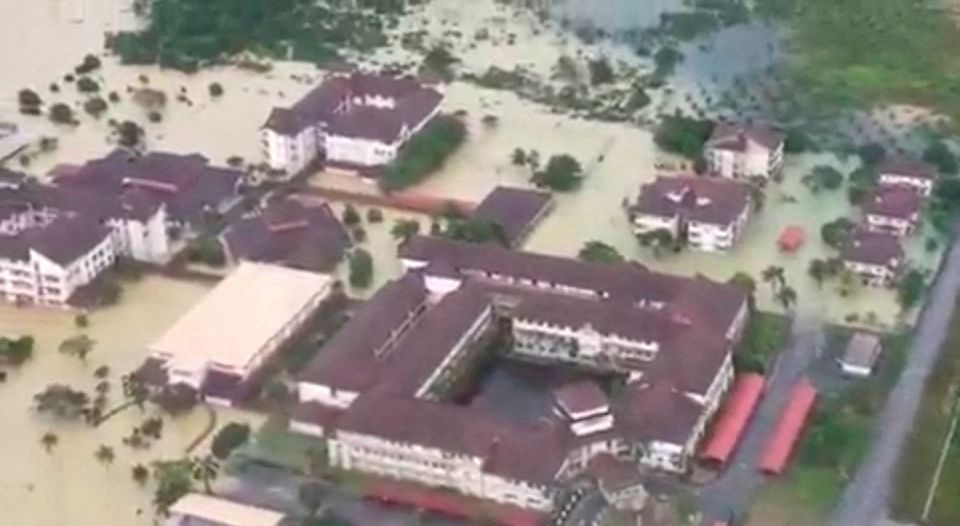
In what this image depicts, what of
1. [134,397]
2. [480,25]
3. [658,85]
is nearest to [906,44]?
[658,85]

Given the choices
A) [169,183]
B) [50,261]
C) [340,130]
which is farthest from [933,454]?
[169,183]

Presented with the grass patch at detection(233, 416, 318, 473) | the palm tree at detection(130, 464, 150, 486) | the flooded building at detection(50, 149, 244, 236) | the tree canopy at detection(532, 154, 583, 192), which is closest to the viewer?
the palm tree at detection(130, 464, 150, 486)

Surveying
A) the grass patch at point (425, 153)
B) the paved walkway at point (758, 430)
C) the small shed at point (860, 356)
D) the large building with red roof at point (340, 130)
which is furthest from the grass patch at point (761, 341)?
the large building with red roof at point (340, 130)

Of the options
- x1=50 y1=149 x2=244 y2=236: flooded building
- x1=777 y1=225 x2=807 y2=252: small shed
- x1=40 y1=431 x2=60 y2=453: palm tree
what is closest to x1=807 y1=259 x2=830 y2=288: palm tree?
x1=777 y1=225 x2=807 y2=252: small shed

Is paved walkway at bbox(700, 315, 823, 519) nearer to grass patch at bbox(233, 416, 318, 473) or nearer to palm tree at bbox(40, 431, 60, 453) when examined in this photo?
grass patch at bbox(233, 416, 318, 473)

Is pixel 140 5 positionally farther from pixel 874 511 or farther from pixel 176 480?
pixel 874 511

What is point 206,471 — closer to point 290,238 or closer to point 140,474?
point 140,474
